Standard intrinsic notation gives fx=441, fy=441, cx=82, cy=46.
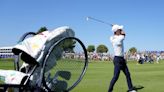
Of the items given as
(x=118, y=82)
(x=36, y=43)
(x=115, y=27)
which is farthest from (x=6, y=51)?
(x=118, y=82)

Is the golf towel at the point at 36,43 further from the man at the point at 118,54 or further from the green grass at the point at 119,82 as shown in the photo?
the green grass at the point at 119,82

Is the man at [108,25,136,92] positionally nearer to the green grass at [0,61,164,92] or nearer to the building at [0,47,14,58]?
the green grass at [0,61,164,92]

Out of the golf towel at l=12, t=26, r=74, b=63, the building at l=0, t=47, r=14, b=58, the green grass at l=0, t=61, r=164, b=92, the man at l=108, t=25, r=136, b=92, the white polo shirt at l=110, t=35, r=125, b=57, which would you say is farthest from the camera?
the green grass at l=0, t=61, r=164, b=92

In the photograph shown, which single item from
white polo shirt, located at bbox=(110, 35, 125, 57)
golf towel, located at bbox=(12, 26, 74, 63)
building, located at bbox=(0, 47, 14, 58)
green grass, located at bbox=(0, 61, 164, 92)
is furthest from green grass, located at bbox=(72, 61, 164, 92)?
golf towel, located at bbox=(12, 26, 74, 63)

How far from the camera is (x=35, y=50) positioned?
5.84 meters

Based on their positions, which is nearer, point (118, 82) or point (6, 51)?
point (6, 51)

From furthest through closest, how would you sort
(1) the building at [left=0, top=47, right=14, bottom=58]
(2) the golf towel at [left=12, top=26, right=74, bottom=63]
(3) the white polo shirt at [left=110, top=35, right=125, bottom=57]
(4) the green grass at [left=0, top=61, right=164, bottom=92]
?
1. (4) the green grass at [left=0, top=61, right=164, bottom=92]
2. (3) the white polo shirt at [left=110, top=35, right=125, bottom=57]
3. (1) the building at [left=0, top=47, right=14, bottom=58]
4. (2) the golf towel at [left=12, top=26, right=74, bottom=63]

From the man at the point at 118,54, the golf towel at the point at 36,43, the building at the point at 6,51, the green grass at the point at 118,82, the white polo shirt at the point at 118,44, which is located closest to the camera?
the golf towel at the point at 36,43

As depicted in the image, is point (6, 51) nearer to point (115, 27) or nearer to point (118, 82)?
point (115, 27)

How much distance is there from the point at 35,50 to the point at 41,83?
0.44 meters

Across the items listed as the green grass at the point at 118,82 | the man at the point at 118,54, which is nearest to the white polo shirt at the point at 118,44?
the man at the point at 118,54

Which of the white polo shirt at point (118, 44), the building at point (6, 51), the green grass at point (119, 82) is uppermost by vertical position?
the white polo shirt at point (118, 44)

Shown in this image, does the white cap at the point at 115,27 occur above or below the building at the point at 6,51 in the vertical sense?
above

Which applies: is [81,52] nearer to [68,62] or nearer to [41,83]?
[68,62]
